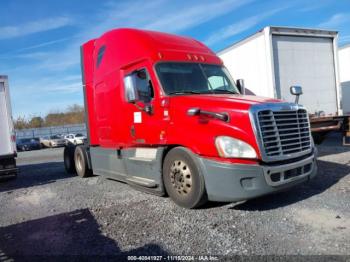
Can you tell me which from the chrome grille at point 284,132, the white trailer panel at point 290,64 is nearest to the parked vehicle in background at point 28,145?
the white trailer panel at point 290,64

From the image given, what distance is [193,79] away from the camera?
255 inches

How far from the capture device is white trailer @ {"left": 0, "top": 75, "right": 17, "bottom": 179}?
9695mm

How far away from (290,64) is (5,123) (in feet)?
27.7

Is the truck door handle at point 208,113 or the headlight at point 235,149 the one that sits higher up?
the truck door handle at point 208,113

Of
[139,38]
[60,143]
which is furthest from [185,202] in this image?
[60,143]

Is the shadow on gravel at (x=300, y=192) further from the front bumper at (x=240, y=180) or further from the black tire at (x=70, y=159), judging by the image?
the black tire at (x=70, y=159)

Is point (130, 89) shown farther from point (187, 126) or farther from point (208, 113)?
point (208, 113)

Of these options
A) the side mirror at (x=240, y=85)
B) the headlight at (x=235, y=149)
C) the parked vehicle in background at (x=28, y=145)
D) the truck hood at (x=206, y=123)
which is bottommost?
the parked vehicle in background at (x=28, y=145)

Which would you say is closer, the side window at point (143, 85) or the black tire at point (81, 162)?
the side window at point (143, 85)

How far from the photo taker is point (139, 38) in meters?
6.82

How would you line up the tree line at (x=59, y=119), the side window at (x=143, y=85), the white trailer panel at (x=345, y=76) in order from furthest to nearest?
the tree line at (x=59, y=119), the white trailer panel at (x=345, y=76), the side window at (x=143, y=85)

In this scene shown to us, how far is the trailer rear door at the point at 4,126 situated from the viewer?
975 cm

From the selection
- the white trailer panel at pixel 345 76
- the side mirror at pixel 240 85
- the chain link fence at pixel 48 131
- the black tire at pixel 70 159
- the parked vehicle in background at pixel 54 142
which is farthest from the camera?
the chain link fence at pixel 48 131

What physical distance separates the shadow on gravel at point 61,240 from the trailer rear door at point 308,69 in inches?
273
